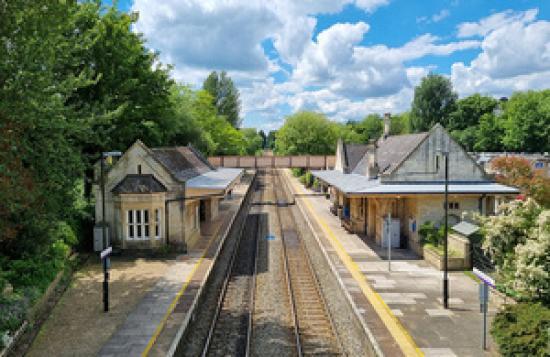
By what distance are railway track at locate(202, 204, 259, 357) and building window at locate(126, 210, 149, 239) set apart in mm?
5308

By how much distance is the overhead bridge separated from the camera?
54938 millimetres

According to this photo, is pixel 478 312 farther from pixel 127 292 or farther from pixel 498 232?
pixel 127 292

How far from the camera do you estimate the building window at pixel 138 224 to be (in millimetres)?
23000

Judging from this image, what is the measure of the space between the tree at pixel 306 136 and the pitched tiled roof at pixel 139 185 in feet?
153

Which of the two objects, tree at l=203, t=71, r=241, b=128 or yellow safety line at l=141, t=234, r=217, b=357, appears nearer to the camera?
yellow safety line at l=141, t=234, r=217, b=357

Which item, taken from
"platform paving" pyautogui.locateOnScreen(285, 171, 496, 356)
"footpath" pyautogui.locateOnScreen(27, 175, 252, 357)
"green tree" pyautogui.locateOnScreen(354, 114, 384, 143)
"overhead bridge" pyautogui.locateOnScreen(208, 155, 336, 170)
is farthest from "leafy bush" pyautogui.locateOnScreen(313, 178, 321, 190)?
"green tree" pyautogui.locateOnScreen(354, 114, 384, 143)

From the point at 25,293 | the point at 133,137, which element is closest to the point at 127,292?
the point at 25,293

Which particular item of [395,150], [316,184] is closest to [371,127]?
[316,184]

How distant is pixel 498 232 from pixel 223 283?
12.1 meters

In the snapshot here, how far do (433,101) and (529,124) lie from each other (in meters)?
21.8

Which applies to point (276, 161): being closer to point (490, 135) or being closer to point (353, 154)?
point (353, 154)

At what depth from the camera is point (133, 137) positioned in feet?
93.2

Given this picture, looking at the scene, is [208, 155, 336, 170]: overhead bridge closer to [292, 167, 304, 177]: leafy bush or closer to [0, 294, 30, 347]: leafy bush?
[292, 167, 304, 177]: leafy bush

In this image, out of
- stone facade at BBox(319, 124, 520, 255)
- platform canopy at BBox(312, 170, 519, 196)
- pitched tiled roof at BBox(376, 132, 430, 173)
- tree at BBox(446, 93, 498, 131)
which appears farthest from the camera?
tree at BBox(446, 93, 498, 131)
